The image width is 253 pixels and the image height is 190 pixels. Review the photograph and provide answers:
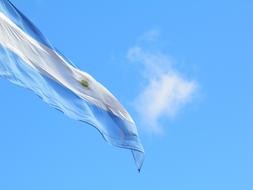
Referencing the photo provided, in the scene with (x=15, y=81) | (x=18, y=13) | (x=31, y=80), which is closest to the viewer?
(x=15, y=81)

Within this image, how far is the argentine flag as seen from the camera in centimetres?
1271

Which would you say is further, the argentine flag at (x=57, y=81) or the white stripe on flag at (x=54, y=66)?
the white stripe on flag at (x=54, y=66)

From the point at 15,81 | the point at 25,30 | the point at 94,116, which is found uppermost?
the point at 25,30

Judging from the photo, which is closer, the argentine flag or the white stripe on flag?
the argentine flag

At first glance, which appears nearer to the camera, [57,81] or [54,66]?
[57,81]

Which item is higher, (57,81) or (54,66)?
(54,66)

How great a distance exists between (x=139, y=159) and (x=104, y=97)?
154 centimetres

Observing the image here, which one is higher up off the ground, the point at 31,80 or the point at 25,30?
the point at 25,30

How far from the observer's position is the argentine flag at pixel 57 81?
12.7 metres

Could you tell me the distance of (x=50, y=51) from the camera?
14359 mm

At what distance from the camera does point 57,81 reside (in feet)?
45.3

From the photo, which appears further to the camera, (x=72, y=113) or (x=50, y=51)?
(x=50, y=51)

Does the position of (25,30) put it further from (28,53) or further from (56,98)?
(56,98)

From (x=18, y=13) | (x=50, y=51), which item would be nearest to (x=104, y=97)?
(x=50, y=51)
